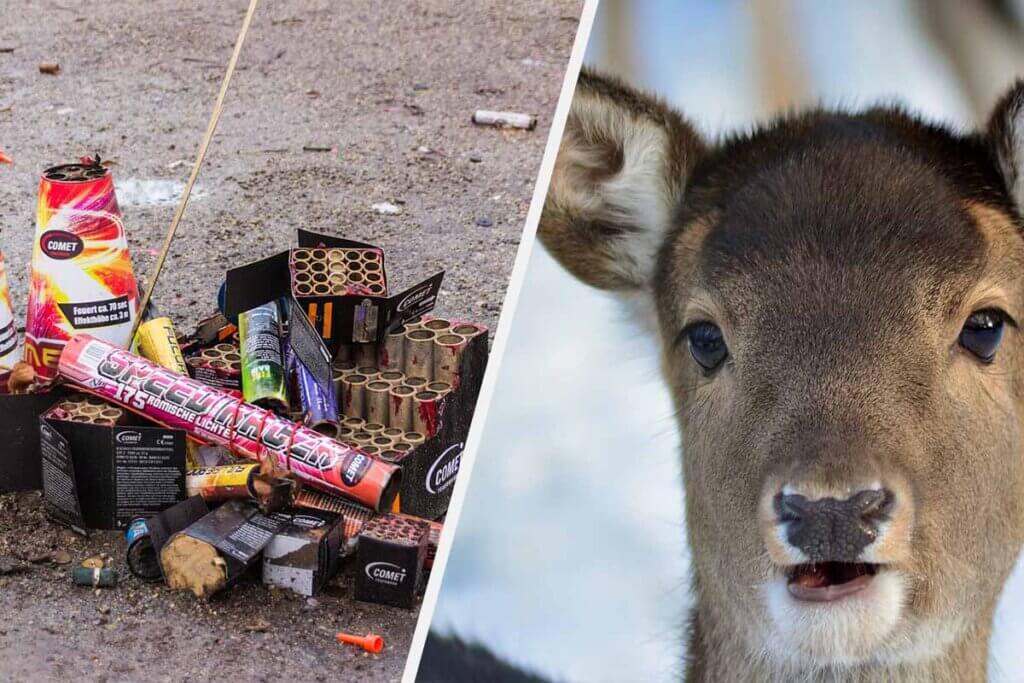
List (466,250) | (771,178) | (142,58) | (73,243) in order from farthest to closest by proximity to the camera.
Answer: (142,58) → (466,250) → (73,243) → (771,178)

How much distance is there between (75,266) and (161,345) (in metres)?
0.29

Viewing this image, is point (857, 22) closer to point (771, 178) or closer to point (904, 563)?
point (771, 178)

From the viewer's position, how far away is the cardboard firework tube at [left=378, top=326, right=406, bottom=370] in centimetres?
317

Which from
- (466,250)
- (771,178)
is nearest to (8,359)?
(466,250)

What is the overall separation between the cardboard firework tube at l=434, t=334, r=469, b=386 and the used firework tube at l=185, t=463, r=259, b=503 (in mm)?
510

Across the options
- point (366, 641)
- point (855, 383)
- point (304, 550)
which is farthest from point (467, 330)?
point (855, 383)

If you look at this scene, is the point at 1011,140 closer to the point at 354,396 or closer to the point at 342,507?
the point at 342,507

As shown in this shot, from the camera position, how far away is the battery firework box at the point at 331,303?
3.08 metres

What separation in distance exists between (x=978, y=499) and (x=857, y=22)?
0.57 m

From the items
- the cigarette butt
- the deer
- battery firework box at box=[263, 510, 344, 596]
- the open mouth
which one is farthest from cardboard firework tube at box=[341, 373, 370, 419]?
the cigarette butt

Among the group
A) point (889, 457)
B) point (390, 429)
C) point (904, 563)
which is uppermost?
point (889, 457)

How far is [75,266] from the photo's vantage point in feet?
9.95

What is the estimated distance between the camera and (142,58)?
19.9 ft

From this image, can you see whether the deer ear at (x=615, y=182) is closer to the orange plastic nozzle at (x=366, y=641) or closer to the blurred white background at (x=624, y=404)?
the blurred white background at (x=624, y=404)
